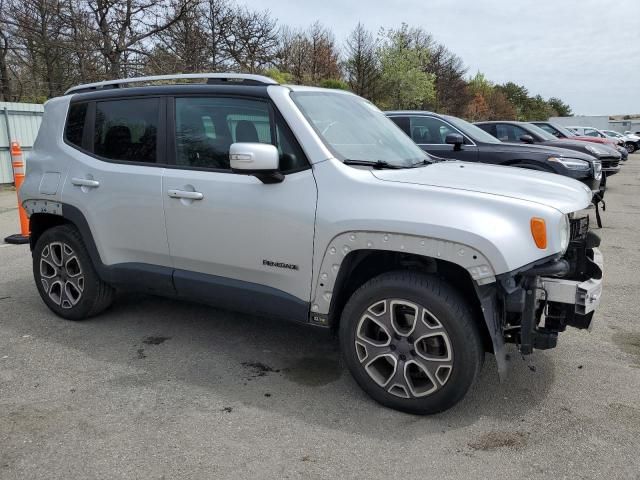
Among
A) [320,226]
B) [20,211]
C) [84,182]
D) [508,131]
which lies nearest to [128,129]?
[84,182]

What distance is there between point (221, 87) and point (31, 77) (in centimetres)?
2064

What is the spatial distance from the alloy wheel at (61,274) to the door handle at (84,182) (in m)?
0.55

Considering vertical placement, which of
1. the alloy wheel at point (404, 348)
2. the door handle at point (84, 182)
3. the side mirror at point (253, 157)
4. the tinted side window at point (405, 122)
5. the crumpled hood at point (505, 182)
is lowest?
the alloy wheel at point (404, 348)

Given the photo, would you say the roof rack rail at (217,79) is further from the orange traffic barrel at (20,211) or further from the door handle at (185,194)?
the orange traffic barrel at (20,211)

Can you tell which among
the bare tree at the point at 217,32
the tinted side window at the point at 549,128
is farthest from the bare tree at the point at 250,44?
the tinted side window at the point at 549,128

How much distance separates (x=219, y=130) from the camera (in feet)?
12.3

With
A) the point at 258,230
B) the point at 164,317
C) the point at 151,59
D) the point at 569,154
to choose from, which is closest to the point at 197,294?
the point at 258,230

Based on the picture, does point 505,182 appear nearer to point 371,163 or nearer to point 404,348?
point 371,163

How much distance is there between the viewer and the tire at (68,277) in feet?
14.5

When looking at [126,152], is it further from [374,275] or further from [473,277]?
[473,277]

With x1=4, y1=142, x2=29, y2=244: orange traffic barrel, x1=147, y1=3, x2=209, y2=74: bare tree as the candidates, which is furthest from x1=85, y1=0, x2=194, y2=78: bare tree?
x1=4, y1=142, x2=29, y2=244: orange traffic barrel

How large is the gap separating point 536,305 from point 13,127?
15048 millimetres

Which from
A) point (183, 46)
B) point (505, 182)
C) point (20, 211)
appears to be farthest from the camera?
point (183, 46)

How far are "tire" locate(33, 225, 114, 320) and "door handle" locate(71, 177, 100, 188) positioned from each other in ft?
1.38
